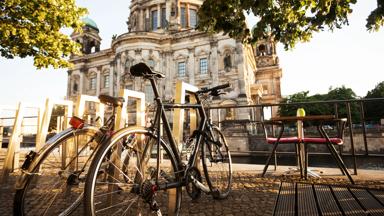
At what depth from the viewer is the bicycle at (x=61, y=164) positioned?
1.96m

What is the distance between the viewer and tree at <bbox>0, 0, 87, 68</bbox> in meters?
8.24

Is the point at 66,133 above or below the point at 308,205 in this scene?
above

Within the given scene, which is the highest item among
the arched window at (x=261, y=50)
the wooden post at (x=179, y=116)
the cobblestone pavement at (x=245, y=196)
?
the arched window at (x=261, y=50)

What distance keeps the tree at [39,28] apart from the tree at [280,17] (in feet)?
21.9

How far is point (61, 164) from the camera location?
2775 mm

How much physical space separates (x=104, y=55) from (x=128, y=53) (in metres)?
9.30

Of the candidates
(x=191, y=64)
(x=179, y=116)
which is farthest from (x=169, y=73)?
(x=179, y=116)

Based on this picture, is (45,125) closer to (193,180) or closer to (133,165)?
(133,165)

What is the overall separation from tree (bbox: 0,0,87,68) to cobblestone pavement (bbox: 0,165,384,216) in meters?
6.00

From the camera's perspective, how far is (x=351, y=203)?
108 inches

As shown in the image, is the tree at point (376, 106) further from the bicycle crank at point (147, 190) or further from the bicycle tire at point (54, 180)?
the bicycle tire at point (54, 180)

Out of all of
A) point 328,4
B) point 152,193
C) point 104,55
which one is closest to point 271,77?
point 104,55

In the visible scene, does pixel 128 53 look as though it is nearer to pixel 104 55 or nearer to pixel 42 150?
pixel 104 55

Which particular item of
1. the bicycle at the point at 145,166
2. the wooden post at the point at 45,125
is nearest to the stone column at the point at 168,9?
the wooden post at the point at 45,125
